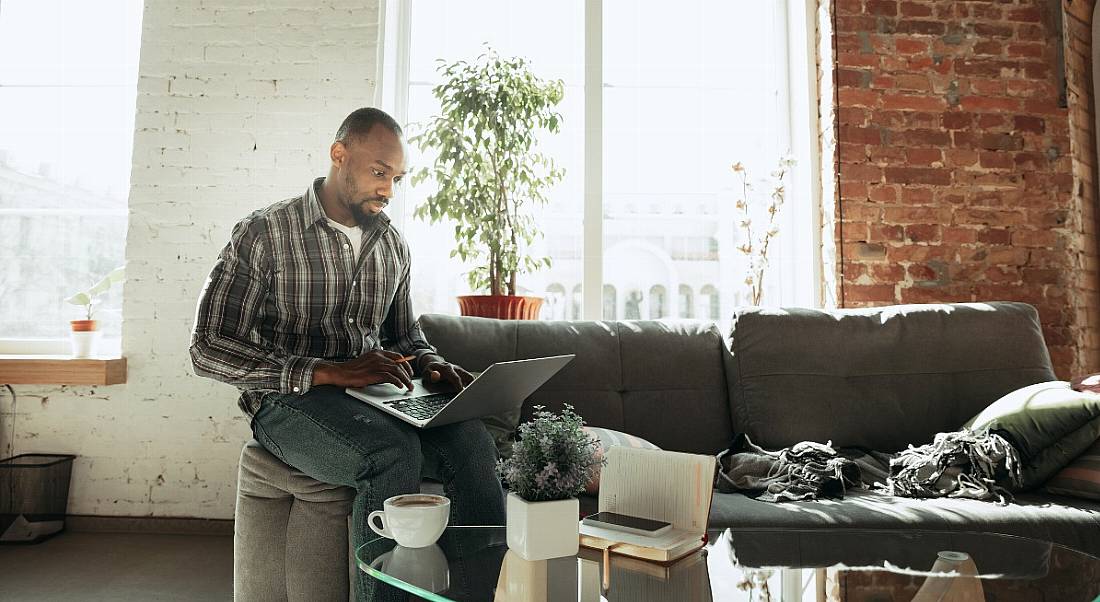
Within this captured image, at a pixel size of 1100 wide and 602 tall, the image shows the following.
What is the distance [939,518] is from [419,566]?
4.13ft

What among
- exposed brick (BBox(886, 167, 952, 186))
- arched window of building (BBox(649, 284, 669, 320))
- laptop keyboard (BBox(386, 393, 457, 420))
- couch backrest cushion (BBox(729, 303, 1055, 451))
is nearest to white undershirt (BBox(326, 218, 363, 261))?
laptop keyboard (BBox(386, 393, 457, 420))

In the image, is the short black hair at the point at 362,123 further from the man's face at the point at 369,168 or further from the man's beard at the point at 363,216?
the man's beard at the point at 363,216

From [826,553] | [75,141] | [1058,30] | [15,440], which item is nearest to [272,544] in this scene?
[826,553]

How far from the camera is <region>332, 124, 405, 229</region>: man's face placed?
1768 mm

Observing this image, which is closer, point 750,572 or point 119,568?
point 750,572

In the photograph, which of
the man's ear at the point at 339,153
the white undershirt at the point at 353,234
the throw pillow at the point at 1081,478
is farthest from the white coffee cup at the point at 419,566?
the throw pillow at the point at 1081,478

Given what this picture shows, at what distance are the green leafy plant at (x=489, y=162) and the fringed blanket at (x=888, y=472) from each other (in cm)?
126

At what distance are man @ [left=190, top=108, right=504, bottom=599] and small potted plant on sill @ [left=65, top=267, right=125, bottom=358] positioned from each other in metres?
1.44

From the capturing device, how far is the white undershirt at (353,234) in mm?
1824

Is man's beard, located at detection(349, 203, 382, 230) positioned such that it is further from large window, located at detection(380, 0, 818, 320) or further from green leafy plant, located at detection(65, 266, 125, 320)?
green leafy plant, located at detection(65, 266, 125, 320)

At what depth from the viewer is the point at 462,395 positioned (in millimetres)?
1397

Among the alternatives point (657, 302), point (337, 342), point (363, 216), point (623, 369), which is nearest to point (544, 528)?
point (337, 342)

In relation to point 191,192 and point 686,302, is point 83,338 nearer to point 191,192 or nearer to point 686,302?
point 191,192

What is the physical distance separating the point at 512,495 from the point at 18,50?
335cm
